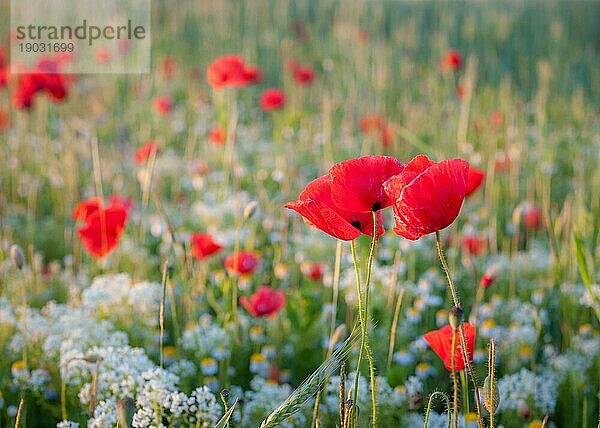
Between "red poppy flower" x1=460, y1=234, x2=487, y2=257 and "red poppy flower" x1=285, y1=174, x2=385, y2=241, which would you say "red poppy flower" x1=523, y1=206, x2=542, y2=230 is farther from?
"red poppy flower" x1=285, y1=174, x2=385, y2=241

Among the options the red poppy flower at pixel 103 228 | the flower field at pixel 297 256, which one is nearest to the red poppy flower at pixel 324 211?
the flower field at pixel 297 256

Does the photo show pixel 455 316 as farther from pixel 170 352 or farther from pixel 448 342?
pixel 170 352

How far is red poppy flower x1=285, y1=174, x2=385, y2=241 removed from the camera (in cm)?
127

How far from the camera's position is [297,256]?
106 inches

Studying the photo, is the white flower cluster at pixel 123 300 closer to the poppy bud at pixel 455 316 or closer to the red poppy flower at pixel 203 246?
the red poppy flower at pixel 203 246

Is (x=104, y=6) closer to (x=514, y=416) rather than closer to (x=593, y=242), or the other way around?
(x=593, y=242)

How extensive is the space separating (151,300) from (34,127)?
2680mm

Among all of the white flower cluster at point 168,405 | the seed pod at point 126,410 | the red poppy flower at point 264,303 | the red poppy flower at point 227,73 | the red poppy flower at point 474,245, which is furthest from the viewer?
the red poppy flower at point 227,73

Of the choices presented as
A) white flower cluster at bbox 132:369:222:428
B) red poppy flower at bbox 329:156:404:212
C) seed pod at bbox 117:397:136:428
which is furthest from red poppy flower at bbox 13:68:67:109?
seed pod at bbox 117:397:136:428

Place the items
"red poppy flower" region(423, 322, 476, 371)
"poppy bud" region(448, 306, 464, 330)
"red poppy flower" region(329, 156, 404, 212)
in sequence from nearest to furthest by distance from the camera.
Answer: "poppy bud" region(448, 306, 464, 330) → "red poppy flower" region(329, 156, 404, 212) → "red poppy flower" region(423, 322, 476, 371)

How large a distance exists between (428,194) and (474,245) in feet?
4.83

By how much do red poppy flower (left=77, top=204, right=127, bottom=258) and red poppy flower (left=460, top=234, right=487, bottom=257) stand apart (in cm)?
111

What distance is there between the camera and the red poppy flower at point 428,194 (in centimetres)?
117

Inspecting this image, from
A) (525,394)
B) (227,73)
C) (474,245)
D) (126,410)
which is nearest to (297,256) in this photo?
(474,245)
